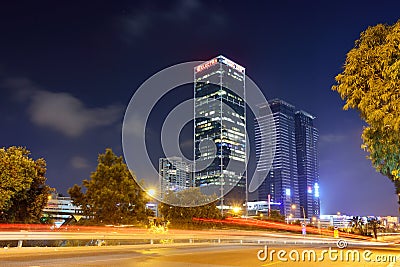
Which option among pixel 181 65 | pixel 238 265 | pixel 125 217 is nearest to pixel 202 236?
pixel 125 217

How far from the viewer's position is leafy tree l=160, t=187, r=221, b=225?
163 feet

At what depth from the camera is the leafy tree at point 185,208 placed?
163 feet

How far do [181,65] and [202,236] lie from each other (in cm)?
1610

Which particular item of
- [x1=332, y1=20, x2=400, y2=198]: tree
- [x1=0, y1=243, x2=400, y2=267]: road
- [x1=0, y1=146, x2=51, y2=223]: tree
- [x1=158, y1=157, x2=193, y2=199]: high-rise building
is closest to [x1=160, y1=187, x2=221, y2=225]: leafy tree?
[x1=0, y1=243, x2=400, y2=267]: road

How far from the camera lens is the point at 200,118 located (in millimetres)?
182875

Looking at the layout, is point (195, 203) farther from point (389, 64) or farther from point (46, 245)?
point (389, 64)

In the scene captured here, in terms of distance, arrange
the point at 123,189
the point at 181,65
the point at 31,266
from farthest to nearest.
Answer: the point at 123,189, the point at 181,65, the point at 31,266

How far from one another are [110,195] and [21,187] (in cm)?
813

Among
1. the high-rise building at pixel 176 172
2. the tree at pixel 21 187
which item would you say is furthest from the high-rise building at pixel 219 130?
the tree at pixel 21 187

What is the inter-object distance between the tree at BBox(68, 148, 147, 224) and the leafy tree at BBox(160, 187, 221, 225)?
17712 mm

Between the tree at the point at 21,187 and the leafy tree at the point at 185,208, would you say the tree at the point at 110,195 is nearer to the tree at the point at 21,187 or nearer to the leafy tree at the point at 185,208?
→ the tree at the point at 21,187

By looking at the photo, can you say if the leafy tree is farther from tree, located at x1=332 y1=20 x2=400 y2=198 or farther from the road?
tree, located at x1=332 y1=20 x2=400 y2=198

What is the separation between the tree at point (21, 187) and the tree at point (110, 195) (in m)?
5.50

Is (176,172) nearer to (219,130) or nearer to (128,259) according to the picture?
(219,130)
